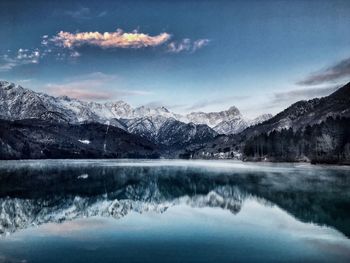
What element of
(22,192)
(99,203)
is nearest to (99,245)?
(99,203)

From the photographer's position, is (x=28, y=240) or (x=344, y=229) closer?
(x=28, y=240)

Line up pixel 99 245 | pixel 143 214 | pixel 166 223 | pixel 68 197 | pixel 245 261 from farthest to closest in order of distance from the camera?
pixel 68 197 → pixel 143 214 → pixel 166 223 → pixel 99 245 → pixel 245 261

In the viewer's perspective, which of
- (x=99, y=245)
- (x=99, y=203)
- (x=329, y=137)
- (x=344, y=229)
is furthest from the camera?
(x=329, y=137)

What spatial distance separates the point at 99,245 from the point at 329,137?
556ft

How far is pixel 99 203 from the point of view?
62.3 metres

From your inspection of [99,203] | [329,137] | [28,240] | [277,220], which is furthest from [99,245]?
[329,137]

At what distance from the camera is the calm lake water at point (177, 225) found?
100 feet

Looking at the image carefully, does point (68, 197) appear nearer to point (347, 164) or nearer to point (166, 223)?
point (166, 223)

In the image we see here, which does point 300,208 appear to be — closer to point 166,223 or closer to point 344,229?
point 344,229

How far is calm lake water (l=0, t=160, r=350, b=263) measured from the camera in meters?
30.6

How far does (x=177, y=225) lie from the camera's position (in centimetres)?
4412

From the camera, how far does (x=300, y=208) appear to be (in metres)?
55.1

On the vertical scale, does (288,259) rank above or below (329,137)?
below

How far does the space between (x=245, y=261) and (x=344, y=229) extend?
659 inches
